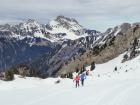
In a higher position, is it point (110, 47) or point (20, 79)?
point (20, 79)

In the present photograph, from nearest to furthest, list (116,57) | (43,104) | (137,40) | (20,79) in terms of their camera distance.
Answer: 1. (43,104)
2. (20,79)
3. (137,40)
4. (116,57)

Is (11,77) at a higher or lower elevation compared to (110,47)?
higher

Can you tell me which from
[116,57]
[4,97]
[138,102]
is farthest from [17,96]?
[116,57]

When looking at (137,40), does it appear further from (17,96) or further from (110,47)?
(17,96)

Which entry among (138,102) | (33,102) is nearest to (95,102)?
(138,102)

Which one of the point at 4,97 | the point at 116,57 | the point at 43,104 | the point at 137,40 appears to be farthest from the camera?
the point at 116,57

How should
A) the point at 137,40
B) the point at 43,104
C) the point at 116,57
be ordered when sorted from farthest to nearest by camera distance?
the point at 116,57, the point at 137,40, the point at 43,104

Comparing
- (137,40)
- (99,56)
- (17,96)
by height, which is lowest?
(99,56)

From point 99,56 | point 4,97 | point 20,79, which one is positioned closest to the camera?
point 4,97

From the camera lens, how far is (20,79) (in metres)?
59.6

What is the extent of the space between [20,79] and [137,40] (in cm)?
8543

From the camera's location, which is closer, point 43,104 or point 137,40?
point 43,104

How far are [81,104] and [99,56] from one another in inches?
6043

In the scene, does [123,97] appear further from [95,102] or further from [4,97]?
[4,97]
